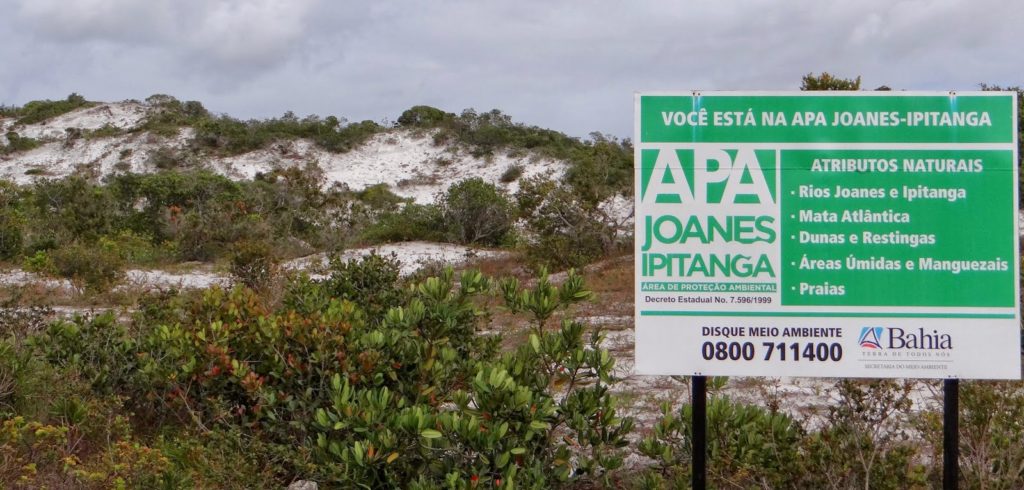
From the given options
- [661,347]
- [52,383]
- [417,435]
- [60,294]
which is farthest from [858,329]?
[60,294]

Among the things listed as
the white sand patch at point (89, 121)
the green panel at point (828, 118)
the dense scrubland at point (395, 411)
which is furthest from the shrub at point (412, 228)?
the white sand patch at point (89, 121)

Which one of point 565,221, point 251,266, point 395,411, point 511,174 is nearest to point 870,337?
point 395,411

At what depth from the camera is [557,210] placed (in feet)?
57.0

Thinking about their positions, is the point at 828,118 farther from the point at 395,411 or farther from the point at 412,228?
the point at 412,228

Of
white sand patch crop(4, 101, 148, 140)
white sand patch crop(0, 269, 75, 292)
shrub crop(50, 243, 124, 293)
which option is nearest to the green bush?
white sand patch crop(4, 101, 148, 140)

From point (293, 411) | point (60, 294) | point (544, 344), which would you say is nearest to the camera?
point (544, 344)

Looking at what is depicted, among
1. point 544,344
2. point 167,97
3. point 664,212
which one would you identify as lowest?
point 544,344

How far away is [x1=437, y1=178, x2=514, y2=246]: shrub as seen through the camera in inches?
827

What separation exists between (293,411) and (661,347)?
6.49 feet

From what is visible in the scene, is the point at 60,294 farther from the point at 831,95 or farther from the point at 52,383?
the point at 831,95

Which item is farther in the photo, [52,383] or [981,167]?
[52,383]

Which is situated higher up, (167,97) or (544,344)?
(167,97)

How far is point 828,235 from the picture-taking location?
3527mm

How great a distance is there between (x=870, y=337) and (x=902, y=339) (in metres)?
0.13
